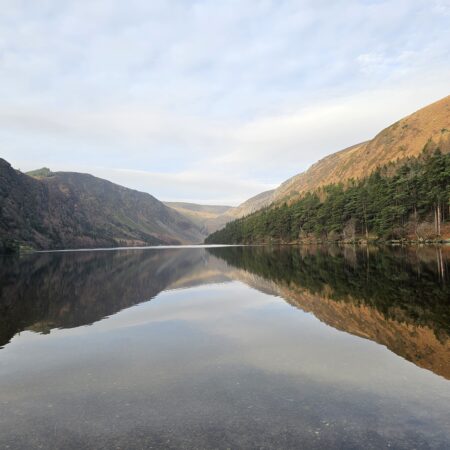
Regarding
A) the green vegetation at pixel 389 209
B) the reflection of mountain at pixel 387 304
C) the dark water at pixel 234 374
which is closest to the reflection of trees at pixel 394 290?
the reflection of mountain at pixel 387 304

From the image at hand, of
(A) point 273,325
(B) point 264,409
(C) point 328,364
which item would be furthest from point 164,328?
(B) point 264,409

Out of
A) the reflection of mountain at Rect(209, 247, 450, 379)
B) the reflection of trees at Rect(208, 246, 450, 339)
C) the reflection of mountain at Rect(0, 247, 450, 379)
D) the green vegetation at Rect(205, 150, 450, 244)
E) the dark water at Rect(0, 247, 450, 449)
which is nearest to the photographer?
the dark water at Rect(0, 247, 450, 449)

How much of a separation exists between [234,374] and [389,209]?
351 feet

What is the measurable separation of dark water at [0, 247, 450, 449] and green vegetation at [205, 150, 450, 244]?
82438 millimetres

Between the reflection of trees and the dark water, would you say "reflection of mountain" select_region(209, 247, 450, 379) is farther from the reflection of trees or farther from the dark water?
the dark water

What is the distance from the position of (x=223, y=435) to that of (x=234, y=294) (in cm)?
2687

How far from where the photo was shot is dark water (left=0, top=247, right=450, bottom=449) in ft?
29.9

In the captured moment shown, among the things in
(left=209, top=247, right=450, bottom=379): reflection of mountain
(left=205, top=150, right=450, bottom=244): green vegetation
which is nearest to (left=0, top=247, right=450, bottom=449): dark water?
(left=209, top=247, right=450, bottom=379): reflection of mountain

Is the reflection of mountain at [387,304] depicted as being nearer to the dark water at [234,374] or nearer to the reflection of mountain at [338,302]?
the reflection of mountain at [338,302]

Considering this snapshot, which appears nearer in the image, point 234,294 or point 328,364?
point 328,364

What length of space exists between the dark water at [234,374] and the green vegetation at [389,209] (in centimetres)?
8244

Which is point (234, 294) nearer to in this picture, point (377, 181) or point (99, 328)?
point (99, 328)

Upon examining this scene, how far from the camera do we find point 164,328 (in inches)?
873

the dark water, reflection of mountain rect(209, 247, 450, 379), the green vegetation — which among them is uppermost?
the green vegetation
